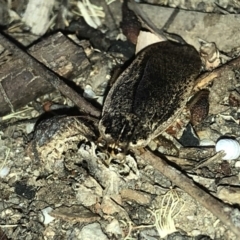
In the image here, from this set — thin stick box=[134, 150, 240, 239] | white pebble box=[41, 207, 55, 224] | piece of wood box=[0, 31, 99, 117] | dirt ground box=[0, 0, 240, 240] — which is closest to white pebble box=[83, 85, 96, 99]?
dirt ground box=[0, 0, 240, 240]

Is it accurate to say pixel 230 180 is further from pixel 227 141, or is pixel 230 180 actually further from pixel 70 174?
pixel 70 174

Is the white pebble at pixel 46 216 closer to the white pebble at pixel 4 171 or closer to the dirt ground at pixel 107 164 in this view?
the dirt ground at pixel 107 164

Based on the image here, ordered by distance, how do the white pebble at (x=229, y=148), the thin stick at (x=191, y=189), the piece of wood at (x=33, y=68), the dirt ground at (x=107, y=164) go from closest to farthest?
the thin stick at (x=191, y=189) → the dirt ground at (x=107, y=164) → the white pebble at (x=229, y=148) → the piece of wood at (x=33, y=68)

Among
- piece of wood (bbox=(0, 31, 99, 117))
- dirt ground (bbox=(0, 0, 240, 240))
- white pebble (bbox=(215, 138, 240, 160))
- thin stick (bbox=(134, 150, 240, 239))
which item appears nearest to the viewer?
thin stick (bbox=(134, 150, 240, 239))

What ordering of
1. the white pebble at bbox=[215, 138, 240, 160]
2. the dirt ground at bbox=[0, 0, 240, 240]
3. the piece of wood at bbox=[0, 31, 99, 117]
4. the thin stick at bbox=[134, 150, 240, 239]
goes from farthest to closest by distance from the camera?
the piece of wood at bbox=[0, 31, 99, 117] → the white pebble at bbox=[215, 138, 240, 160] → the dirt ground at bbox=[0, 0, 240, 240] → the thin stick at bbox=[134, 150, 240, 239]

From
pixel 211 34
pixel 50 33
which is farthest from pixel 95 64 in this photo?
pixel 211 34

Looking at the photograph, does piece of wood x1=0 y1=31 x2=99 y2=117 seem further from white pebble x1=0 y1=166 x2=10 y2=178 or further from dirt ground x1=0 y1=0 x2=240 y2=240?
white pebble x1=0 y1=166 x2=10 y2=178

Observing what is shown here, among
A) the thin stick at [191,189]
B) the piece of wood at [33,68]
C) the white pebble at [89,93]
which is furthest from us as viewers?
the white pebble at [89,93]

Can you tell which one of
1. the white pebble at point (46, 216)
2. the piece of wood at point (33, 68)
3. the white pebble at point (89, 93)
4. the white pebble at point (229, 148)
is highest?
the piece of wood at point (33, 68)

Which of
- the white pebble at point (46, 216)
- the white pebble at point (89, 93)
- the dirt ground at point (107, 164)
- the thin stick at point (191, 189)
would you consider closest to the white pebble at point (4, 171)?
the dirt ground at point (107, 164)
